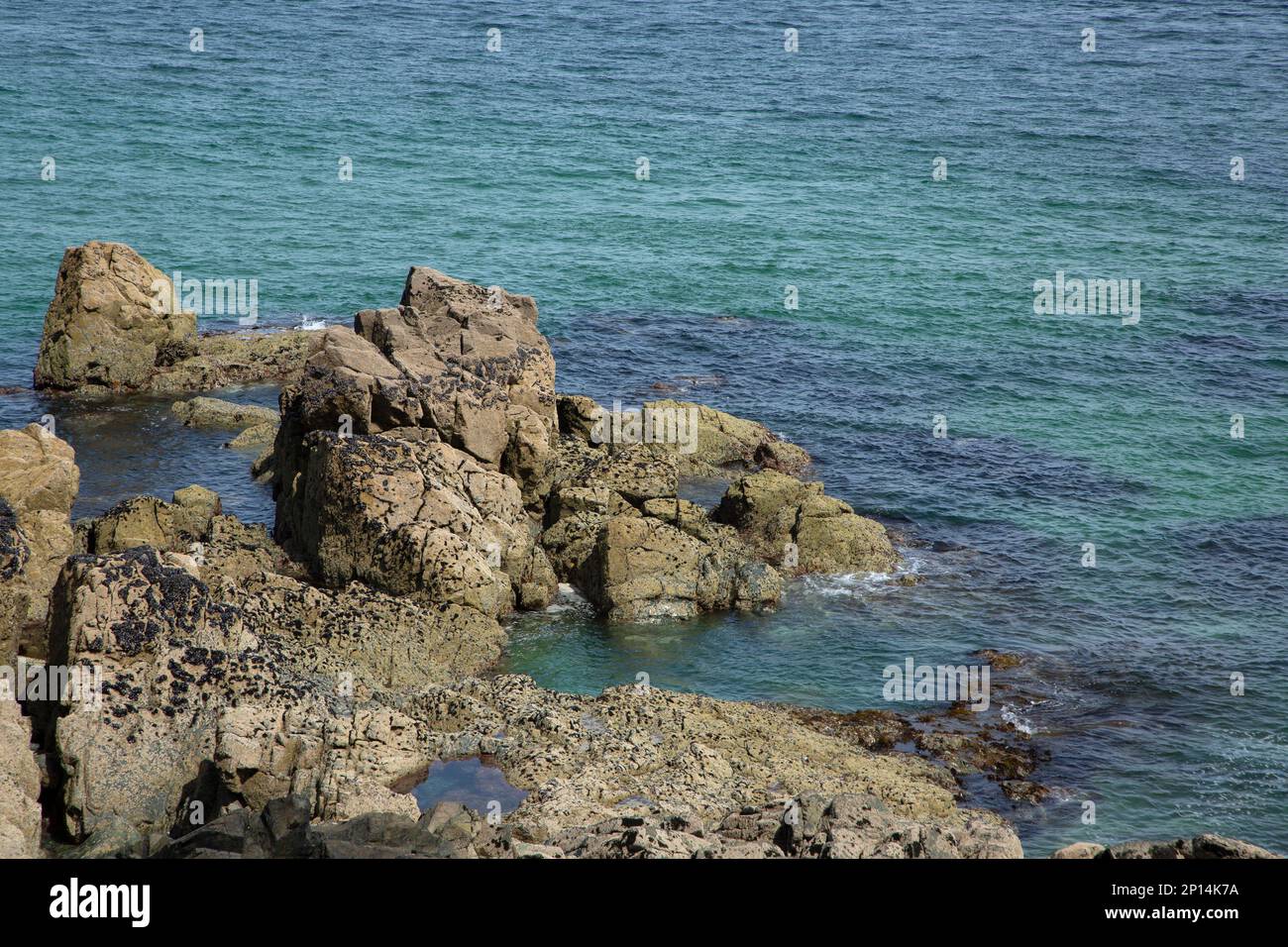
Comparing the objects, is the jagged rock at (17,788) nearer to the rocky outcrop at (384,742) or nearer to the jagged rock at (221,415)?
the rocky outcrop at (384,742)

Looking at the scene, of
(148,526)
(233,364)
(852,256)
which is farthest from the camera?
(852,256)

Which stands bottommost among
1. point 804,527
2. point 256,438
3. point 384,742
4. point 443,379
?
point 384,742

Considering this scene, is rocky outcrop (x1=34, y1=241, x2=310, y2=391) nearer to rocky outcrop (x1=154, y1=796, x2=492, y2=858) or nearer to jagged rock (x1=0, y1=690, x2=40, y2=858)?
jagged rock (x1=0, y1=690, x2=40, y2=858)

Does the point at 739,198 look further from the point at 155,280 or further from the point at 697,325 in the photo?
the point at 155,280

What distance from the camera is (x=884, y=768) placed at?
99.0 ft

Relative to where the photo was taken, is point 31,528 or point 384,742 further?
point 31,528

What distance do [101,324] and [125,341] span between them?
101 centimetres

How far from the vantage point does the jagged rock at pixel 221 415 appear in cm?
4966

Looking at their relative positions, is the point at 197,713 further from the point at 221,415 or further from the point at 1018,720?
the point at 221,415

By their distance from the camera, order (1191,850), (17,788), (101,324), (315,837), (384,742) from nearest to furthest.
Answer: (315,837), (1191,850), (17,788), (384,742), (101,324)

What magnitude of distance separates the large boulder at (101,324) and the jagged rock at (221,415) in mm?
3665

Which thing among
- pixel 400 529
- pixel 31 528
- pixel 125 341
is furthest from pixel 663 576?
pixel 125 341

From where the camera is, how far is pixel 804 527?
136 ft
